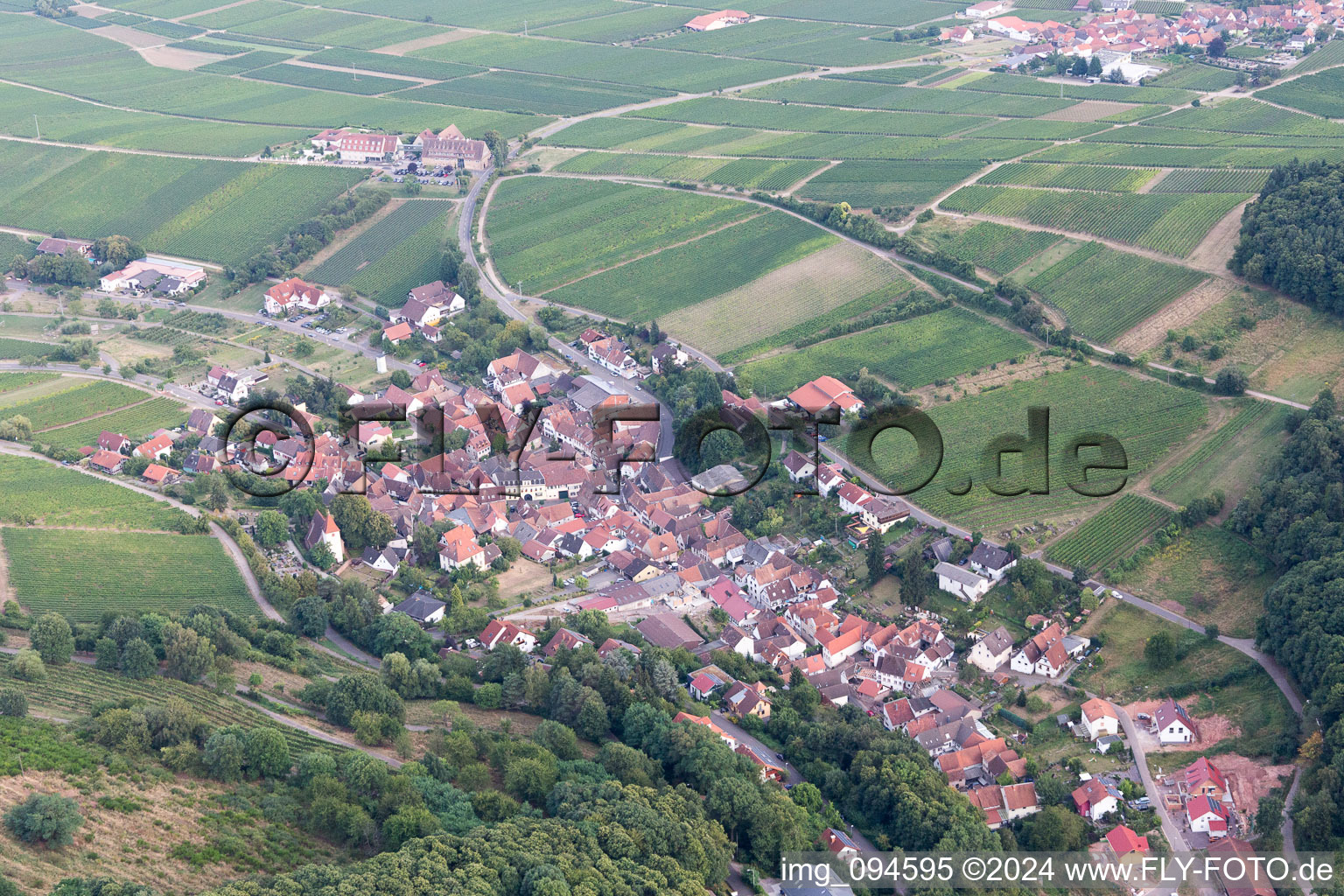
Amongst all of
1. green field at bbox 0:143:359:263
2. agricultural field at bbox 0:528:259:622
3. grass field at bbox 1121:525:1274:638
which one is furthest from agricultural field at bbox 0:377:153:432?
grass field at bbox 1121:525:1274:638

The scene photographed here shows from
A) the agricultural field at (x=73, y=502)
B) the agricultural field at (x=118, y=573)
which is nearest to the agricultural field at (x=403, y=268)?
the agricultural field at (x=73, y=502)

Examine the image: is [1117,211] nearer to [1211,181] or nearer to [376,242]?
[1211,181]

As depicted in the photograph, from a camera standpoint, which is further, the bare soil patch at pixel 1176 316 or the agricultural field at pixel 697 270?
the agricultural field at pixel 697 270

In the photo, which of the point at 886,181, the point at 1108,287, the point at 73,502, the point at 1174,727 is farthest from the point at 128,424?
the point at 1108,287

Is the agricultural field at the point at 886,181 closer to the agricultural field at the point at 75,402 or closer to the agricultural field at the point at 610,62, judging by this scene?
the agricultural field at the point at 610,62

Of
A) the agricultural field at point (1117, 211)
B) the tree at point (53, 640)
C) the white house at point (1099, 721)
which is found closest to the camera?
the tree at point (53, 640)

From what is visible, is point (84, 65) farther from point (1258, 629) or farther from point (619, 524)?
point (1258, 629)

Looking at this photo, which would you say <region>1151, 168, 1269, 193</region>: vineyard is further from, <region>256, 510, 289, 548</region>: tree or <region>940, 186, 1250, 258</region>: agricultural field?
<region>256, 510, 289, 548</region>: tree
